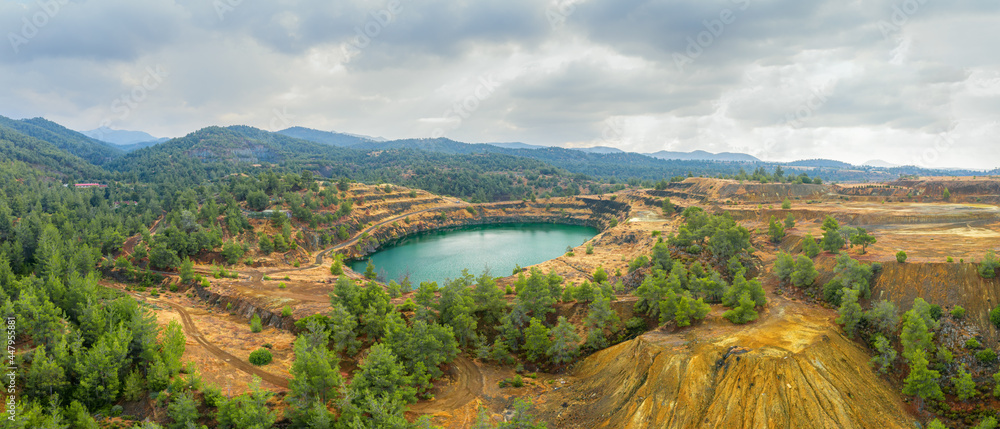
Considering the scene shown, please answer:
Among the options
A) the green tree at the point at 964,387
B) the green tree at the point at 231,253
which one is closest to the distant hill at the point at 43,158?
the green tree at the point at 231,253

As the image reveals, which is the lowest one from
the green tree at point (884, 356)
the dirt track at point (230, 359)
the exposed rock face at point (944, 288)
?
the dirt track at point (230, 359)

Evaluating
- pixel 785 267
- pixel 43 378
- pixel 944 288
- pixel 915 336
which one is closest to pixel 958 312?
pixel 944 288

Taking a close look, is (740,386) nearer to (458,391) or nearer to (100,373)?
(458,391)

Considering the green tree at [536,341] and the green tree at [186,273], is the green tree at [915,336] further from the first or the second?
the green tree at [186,273]

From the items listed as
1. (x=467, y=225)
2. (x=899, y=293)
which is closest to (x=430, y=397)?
(x=899, y=293)

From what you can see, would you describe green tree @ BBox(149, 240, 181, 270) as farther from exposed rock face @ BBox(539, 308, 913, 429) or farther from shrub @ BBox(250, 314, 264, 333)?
exposed rock face @ BBox(539, 308, 913, 429)

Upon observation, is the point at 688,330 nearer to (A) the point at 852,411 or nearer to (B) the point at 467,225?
(A) the point at 852,411

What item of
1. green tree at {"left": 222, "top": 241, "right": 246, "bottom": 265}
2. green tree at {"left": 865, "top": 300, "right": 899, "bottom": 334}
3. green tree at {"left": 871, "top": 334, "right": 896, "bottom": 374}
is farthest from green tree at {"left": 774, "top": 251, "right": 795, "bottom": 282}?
green tree at {"left": 222, "top": 241, "right": 246, "bottom": 265}
